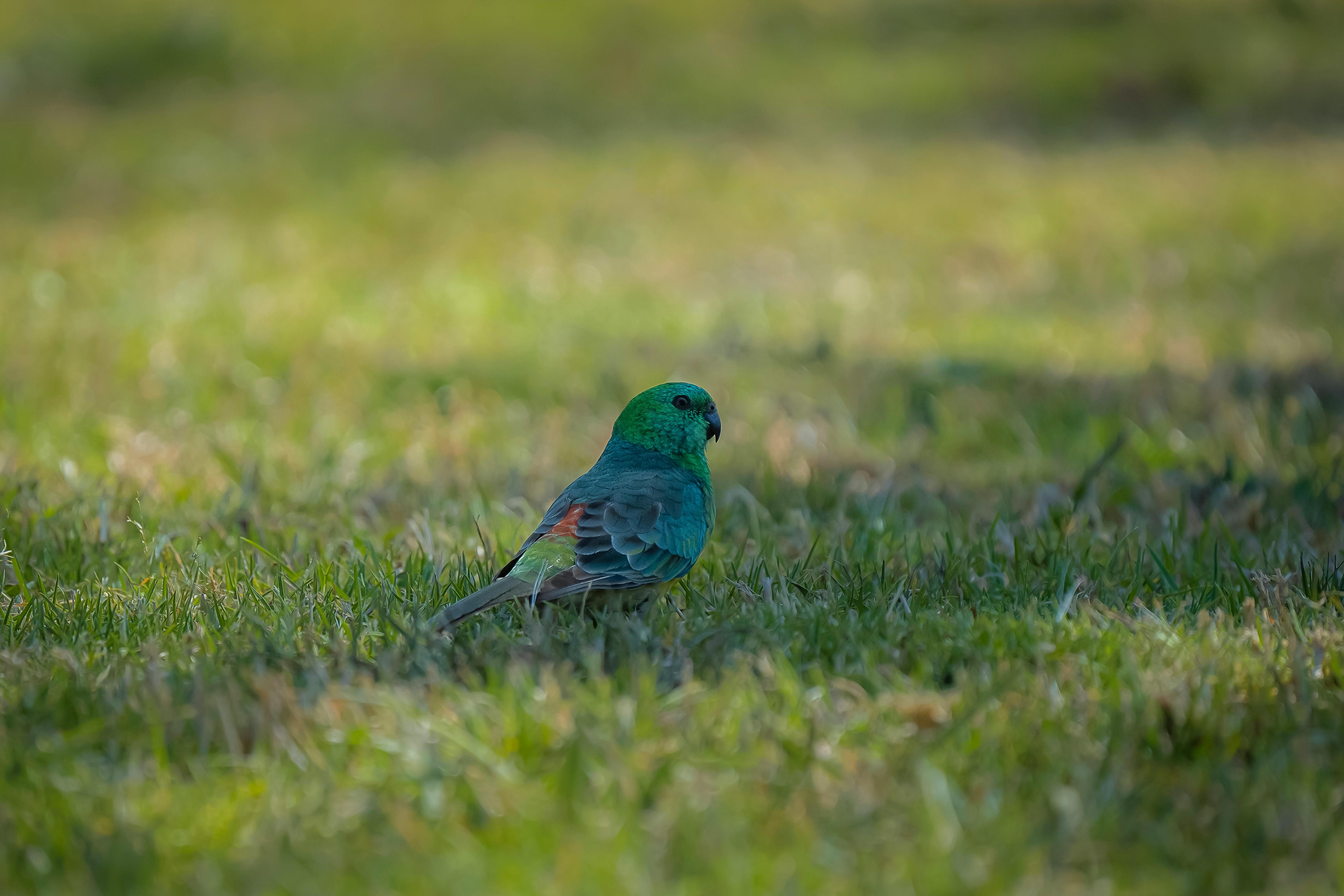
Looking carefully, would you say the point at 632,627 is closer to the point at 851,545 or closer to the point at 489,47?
the point at 851,545

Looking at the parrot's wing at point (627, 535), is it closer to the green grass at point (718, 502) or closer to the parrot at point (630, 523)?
the parrot at point (630, 523)

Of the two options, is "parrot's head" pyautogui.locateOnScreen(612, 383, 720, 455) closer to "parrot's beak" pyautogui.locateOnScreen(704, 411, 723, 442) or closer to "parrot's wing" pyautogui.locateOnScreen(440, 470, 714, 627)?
"parrot's beak" pyautogui.locateOnScreen(704, 411, 723, 442)

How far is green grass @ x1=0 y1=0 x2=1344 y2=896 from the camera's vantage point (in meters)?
2.16

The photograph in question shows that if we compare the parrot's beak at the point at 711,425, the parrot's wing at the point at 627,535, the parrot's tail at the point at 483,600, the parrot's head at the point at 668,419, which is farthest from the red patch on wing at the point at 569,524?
the parrot's beak at the point at 711,425

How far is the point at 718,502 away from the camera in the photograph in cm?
473

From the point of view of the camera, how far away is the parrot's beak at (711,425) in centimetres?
398

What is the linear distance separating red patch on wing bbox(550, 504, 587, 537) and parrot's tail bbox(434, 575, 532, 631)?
0.83ft

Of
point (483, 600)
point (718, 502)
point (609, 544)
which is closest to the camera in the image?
point (483, 600)

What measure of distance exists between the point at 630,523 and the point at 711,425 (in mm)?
727

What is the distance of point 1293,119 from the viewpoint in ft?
53.6

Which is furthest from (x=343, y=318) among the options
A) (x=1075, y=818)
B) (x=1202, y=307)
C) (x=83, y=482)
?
(x=1075, y=818)

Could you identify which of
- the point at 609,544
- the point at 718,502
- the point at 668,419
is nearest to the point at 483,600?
the point at 609,544

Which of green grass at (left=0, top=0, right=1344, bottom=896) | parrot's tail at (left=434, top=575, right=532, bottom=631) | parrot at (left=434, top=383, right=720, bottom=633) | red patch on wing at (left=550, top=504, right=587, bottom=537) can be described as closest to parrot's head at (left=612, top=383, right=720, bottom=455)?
parrot at (left=434, top=383, right=720, bottom=633)

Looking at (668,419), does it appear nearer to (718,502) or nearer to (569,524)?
(569,524)
